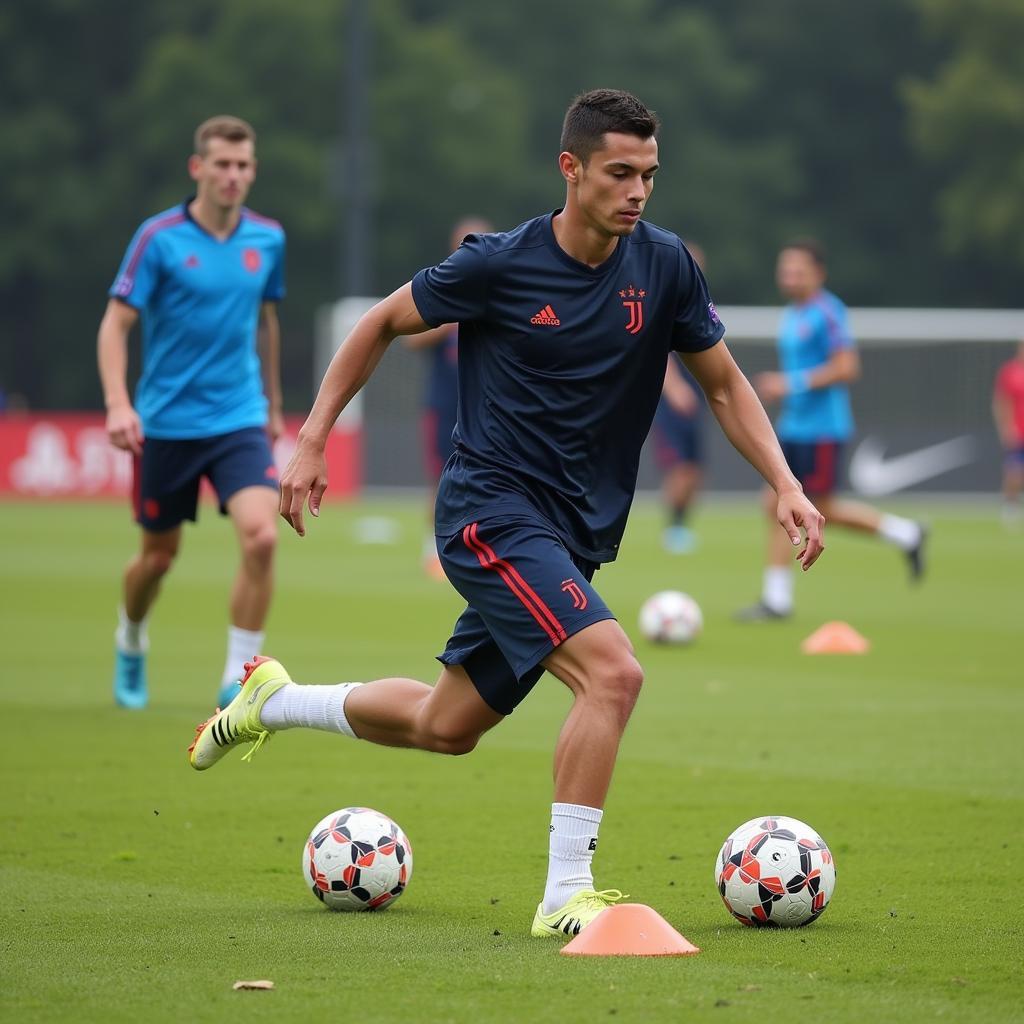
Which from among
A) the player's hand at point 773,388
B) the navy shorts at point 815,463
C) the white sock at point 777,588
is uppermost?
the player's hand at point 773,388

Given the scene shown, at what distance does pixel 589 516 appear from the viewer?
582 centimetres

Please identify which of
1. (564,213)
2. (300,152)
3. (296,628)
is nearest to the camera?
(564,213)

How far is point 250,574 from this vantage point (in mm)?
9211

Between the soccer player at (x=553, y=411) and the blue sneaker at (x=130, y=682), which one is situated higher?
the soccer player at (x=553, y=411)

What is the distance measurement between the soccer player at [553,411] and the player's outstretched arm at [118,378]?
3135 mm

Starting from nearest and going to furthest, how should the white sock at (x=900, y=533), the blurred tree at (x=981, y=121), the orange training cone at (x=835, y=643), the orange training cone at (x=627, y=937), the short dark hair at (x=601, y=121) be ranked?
the orange training cone at (x=627, y=937) < the short dark hair at (x=601, y=121) < the orange training cone at (x=835, y=643) < the white sock at (x=900, y=533) < the blurred tree at (x=981, y=121)

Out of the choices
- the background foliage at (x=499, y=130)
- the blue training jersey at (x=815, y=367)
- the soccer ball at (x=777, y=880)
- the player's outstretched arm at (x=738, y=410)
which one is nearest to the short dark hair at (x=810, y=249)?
the blue training jersey at (x=815, y=367)

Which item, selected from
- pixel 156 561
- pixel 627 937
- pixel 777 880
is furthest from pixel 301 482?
pixel 156 561

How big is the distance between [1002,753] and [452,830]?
2.78 m

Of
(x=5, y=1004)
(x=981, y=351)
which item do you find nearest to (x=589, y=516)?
(x=5, y=1004)

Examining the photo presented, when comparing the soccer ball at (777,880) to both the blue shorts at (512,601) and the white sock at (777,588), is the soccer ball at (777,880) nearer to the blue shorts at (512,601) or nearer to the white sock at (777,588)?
the blue shorts at (512,601)

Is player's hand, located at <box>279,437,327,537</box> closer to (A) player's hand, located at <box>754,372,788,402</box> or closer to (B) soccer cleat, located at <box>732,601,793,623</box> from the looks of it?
(A) player's hand, located at <box>754,372,788,402</box>

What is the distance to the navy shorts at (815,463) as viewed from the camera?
14.4 m

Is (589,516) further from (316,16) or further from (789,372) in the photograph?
(316,16)
